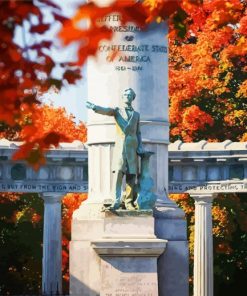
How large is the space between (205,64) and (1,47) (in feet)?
204

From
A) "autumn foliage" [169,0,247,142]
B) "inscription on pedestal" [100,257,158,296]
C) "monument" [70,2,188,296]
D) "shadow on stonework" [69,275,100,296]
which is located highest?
"autumn foliage" [169,0,247,142]

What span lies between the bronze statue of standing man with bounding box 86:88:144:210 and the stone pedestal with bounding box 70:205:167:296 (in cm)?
55

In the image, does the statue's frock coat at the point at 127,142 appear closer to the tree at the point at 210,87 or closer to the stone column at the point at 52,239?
the stone column at the point at 52,239

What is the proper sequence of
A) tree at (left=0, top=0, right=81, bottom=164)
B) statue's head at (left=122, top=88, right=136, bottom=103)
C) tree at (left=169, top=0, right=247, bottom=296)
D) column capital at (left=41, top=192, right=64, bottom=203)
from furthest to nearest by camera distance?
tree at (left=169, top=0, right=247, bottom=296), column capital at (left=41, top=192, right=64, bottom=203), statue's head at (left=122, top=88, right=136, bottom=103), tree at (left=0, top=0, right=81, bottom=164)

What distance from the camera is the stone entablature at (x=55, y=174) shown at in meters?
64.2

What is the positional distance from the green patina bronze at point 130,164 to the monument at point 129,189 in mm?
32

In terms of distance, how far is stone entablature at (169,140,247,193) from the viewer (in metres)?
63.0

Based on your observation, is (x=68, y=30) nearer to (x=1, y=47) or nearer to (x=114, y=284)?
(x=1, y=47)

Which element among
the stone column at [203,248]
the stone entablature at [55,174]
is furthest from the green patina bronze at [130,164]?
the stone entablature at [55,174]

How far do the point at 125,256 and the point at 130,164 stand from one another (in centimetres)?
296

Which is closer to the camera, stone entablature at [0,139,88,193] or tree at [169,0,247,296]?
stone entablature at [0,139,88,193]

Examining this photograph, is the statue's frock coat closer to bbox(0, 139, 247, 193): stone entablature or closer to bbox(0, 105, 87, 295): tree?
bbox(0, 139, 247, 193): stone entablature

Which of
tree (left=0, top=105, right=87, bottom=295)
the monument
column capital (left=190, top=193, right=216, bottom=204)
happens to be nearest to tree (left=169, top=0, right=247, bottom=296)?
tree (left=0, top=105, right=87, bottom=295)

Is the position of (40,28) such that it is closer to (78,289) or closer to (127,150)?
(127,150)
